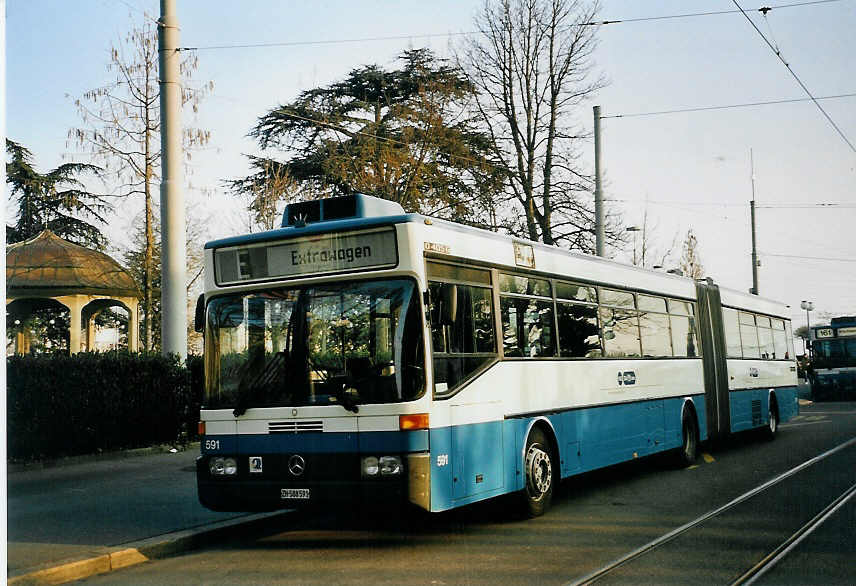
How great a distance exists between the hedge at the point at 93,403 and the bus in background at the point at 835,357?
2937cm

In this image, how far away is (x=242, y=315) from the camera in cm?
924

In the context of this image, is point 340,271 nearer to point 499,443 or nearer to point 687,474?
point 499,443

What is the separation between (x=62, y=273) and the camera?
26312 millimetres

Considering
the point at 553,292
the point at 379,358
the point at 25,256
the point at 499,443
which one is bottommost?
the point at 499,443

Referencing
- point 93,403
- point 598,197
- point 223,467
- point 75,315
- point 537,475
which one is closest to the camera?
point 223,467

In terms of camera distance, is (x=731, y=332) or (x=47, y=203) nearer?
Answer: (x=731, y=332)

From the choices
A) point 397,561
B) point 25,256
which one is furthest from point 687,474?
point 25,256

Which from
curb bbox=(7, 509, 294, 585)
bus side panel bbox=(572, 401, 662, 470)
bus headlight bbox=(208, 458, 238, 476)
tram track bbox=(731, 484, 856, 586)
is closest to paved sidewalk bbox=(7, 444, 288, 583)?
curb bbox=(7, 509, 294, 585)

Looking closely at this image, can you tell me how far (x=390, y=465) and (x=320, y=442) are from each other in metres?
0.67

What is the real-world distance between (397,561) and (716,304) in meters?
10.9

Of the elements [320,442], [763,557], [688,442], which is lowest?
[763,557]

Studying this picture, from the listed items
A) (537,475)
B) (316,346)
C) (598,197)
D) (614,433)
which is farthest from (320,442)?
(598,197)

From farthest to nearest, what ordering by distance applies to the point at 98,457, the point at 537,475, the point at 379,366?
the point at 98,457
the point at 537,475
the point at 379,366

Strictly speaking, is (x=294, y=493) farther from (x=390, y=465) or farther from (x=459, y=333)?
(x=459, y=333)
